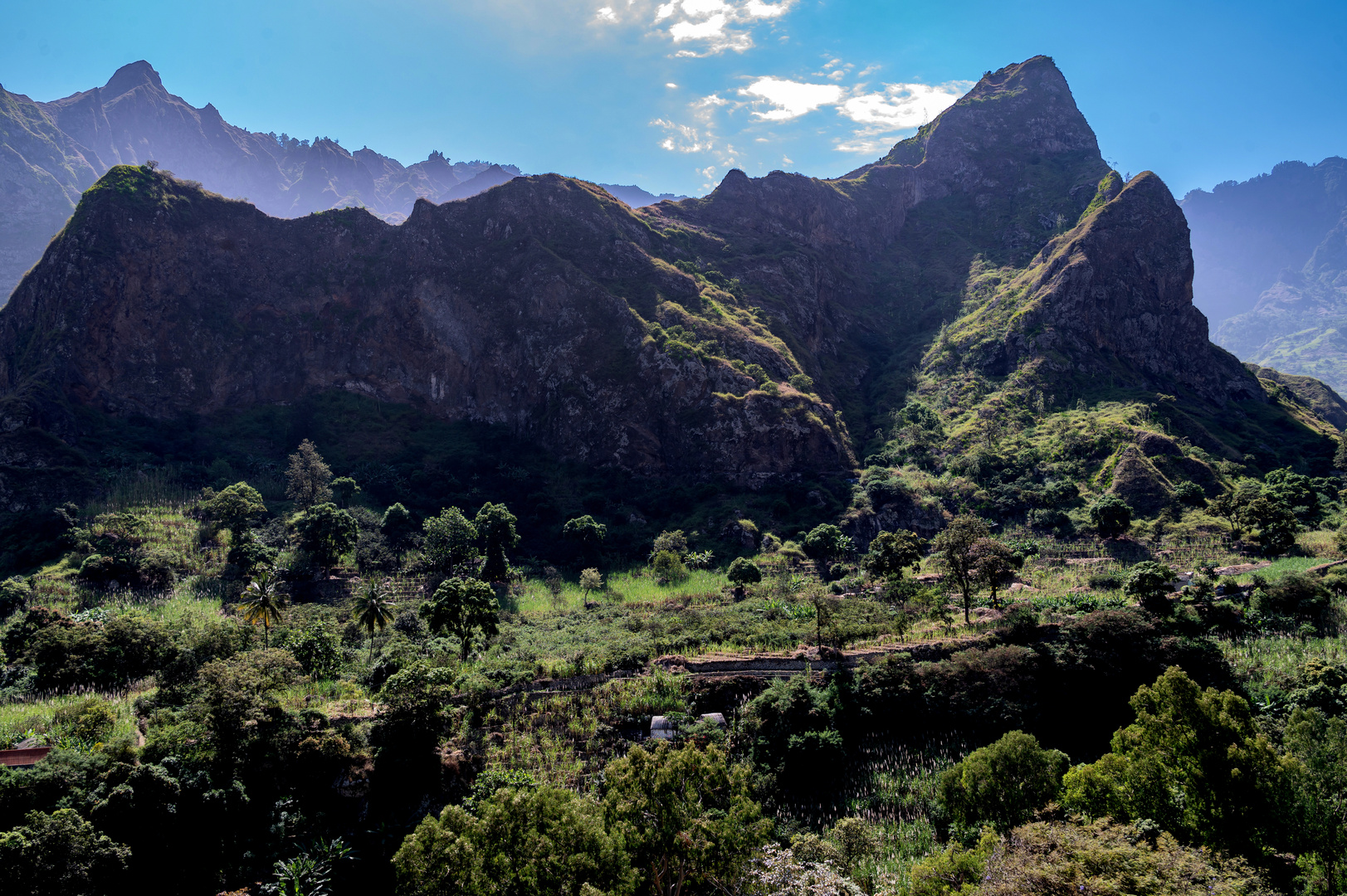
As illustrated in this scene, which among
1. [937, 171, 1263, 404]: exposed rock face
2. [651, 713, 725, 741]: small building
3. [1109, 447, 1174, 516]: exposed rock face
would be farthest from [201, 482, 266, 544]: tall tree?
[937, 171, 1263, 404]: exposed rock face

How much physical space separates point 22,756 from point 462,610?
21111mm

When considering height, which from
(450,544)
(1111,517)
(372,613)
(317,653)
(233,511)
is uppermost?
(233,511)

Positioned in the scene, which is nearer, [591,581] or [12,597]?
[12,597]

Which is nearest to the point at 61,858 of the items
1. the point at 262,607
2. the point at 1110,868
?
the point at 262,607

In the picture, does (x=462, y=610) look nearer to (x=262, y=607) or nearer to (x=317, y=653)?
(x=317, y=653)

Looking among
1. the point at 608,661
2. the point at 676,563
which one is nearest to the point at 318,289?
the point at 676,563

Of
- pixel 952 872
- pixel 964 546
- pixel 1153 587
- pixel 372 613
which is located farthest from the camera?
pixel 372 613

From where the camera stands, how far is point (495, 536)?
214ft

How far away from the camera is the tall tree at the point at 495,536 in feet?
211

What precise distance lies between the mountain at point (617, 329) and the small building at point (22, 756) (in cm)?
6600

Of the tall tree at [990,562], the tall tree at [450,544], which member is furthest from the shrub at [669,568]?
the tall tree at [990,562]

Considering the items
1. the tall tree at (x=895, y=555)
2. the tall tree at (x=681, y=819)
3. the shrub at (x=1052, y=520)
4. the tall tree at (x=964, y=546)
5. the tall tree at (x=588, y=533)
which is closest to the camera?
the tall tree at (x=681, y=819)

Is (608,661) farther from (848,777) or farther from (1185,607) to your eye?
(1185,607)

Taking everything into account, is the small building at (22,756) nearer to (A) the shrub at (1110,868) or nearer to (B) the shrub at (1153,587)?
(A) the shrub at (1110,868)
